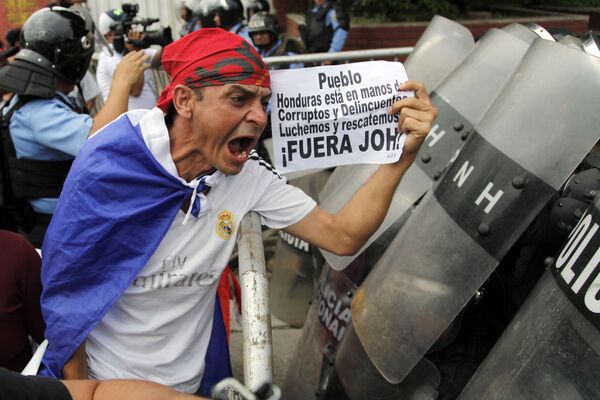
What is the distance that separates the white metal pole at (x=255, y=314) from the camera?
143 cm

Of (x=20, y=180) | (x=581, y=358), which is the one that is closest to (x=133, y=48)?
(x=20, y=180)

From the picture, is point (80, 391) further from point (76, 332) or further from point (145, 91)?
point (145, 91)

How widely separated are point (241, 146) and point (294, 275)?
2404mm

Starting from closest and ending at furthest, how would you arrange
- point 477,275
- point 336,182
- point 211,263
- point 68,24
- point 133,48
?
point 477,275 → point 211,263 → point 336,182 → point 68,24 → point 133,48

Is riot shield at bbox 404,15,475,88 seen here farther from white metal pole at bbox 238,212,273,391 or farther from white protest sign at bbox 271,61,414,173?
white metal pole at bbox 238,212,273,391

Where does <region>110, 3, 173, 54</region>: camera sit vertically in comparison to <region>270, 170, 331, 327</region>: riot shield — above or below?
above

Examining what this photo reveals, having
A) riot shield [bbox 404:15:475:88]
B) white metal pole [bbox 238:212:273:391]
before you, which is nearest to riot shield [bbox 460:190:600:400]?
white metal pole [bbox 238:212:273:391]

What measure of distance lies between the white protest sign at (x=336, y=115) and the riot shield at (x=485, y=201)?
0.93 ft

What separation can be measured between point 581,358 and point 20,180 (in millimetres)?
2684

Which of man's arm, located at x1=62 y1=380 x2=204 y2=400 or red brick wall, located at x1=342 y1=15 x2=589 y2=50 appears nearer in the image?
man's arm, located at x1=62 y1=380 x2=204 y2=400

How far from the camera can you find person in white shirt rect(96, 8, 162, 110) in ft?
17.0

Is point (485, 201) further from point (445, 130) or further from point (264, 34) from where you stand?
point (264, 34)

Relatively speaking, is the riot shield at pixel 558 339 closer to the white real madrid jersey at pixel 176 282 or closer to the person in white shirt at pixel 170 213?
the person in white shirt at pixel 170 213

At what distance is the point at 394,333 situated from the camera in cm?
188
